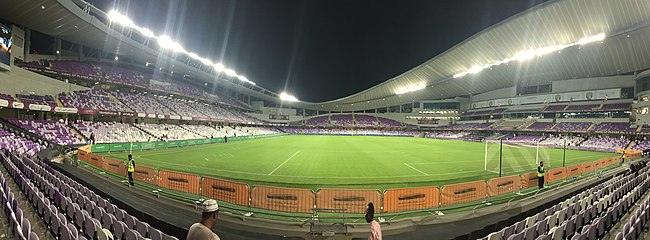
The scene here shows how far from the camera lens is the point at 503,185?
12266mm

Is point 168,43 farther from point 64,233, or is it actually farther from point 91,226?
point 64,233

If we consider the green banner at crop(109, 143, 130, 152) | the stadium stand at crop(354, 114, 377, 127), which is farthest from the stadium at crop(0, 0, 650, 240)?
the stadium stand at crop(354, 114, 377, 127)

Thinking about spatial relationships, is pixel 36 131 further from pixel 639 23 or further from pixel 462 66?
pixel 639 23

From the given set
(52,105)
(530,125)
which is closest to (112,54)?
(52,105)

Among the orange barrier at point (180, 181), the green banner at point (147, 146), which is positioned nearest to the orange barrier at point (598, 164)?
the orange barrier at point (180, 181)

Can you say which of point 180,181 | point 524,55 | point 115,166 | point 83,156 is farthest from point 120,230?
point 524,55

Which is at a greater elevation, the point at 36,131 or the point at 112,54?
the point at 112,54

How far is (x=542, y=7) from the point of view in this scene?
106 feet

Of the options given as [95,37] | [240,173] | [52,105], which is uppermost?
[95,37]

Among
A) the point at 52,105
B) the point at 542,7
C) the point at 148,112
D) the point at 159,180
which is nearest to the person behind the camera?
the point at 159,180

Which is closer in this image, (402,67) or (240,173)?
(240,173)

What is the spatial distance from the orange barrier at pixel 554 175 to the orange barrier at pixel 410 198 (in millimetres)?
8967

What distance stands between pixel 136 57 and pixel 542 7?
63.9 meters

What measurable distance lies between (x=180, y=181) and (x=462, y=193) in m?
11.1
